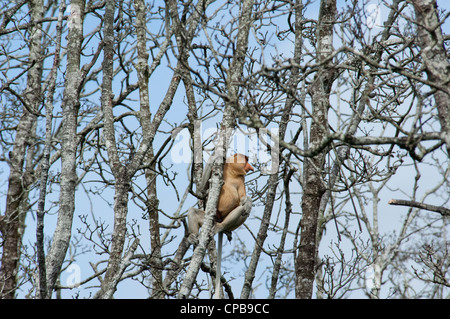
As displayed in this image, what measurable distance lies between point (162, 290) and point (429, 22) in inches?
163

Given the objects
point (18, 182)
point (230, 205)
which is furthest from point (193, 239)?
point (18, 182)

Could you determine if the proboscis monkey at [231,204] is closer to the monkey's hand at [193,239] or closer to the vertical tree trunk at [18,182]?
the monkey's hand at [193,239]

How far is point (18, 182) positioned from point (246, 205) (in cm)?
596

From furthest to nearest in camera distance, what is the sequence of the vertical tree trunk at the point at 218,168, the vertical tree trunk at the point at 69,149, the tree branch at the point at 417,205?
the vertical tree trunk at the point at 69,149, the vertical tree trunk at the point at 218,168, the tree branch at the point at 417,205

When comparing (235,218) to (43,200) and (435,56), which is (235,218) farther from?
(435,56)

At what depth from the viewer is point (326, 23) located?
6941mm

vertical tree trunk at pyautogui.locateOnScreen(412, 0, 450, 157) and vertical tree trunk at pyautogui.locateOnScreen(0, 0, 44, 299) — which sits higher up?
vertical tree trunk at pyautogui.locateOnScreen(0, 0, 44, 299)

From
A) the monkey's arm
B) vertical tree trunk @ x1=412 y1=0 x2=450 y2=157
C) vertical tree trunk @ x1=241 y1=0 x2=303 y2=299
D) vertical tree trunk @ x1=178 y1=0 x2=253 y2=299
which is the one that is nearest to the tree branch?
vertical tree trunk @ x1=412 y1=0 x2=450 y2=157

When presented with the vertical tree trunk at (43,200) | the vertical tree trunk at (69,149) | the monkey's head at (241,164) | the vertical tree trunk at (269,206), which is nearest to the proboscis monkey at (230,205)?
the monkey's head at (241,164)

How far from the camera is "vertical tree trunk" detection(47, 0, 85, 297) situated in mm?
6379

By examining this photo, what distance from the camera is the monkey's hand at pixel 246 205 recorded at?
7.65 m

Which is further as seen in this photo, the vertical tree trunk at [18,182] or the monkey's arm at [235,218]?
the vertical tree trunk at [18,182]

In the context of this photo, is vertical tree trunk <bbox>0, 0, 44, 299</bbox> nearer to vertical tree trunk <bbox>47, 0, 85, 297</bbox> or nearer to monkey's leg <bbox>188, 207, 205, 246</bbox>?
vertical tree trunk <bbox>47, 0, 85, 297</bbox>

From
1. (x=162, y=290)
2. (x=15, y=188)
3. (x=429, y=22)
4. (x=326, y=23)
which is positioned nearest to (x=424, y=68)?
(x=429, y=22)
